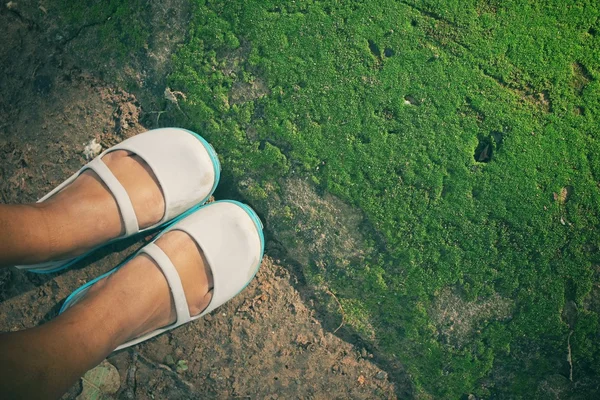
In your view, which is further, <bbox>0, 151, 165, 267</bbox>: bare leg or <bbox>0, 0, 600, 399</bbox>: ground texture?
<bbox>0, 0, 600, 399</bbox>: ground texture

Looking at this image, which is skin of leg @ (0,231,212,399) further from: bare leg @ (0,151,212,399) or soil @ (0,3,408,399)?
soil @ (0,3,408,399)

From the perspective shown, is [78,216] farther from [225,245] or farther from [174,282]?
[225,245]

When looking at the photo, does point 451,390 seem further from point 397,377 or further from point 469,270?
point 469,270

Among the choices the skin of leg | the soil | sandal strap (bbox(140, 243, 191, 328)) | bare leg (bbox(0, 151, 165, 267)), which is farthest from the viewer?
the soil

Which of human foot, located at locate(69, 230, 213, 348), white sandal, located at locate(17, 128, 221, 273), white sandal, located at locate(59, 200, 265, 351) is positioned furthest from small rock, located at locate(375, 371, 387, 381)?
white sandal, located at locate(17, 128, 221, 273)

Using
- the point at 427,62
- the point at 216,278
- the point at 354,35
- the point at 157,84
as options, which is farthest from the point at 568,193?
the point at 157,84

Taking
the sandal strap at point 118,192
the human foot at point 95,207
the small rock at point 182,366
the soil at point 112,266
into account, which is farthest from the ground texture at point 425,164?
the small rock at point 182,366

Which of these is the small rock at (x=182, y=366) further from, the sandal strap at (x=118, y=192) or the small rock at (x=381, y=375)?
the small rock at (x=381, y=375)
